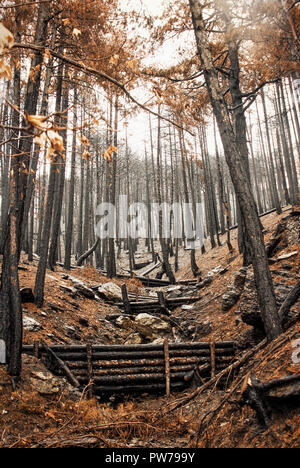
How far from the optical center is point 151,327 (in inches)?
352

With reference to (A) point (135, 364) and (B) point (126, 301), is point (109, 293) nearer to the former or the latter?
(B) point (126, 301)

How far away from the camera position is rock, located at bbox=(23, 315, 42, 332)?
6.42m

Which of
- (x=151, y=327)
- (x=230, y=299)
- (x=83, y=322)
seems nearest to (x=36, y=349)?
(x=83, y=322)

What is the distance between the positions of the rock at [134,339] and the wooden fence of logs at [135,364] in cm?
215

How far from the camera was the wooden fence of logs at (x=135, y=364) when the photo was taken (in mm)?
5328

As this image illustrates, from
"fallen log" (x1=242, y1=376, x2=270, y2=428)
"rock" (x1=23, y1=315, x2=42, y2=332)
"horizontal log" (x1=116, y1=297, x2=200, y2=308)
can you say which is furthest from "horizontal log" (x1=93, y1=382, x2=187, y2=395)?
Answer: "horizontal log" (x1=116, y1=297, x2=200, y2=308)

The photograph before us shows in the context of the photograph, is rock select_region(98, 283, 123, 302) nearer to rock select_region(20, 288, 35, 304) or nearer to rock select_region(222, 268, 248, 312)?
rock select_region(20, 288, 35, 304)

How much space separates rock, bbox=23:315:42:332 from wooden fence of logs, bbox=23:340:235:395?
3.42ft

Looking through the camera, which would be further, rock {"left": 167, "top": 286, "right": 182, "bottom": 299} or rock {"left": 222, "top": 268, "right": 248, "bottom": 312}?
rock {"left": 167, "top": 286, "right": 182, "bottom": 299}

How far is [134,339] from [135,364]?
2.37 meters

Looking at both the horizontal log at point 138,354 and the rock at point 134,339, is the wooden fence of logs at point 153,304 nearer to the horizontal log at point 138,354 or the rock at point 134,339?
the rock at point 134,339

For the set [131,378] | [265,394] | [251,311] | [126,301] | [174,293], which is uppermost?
[174,293]

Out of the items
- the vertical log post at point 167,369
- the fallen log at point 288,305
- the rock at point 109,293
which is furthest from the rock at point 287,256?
the rock at point 109,293
